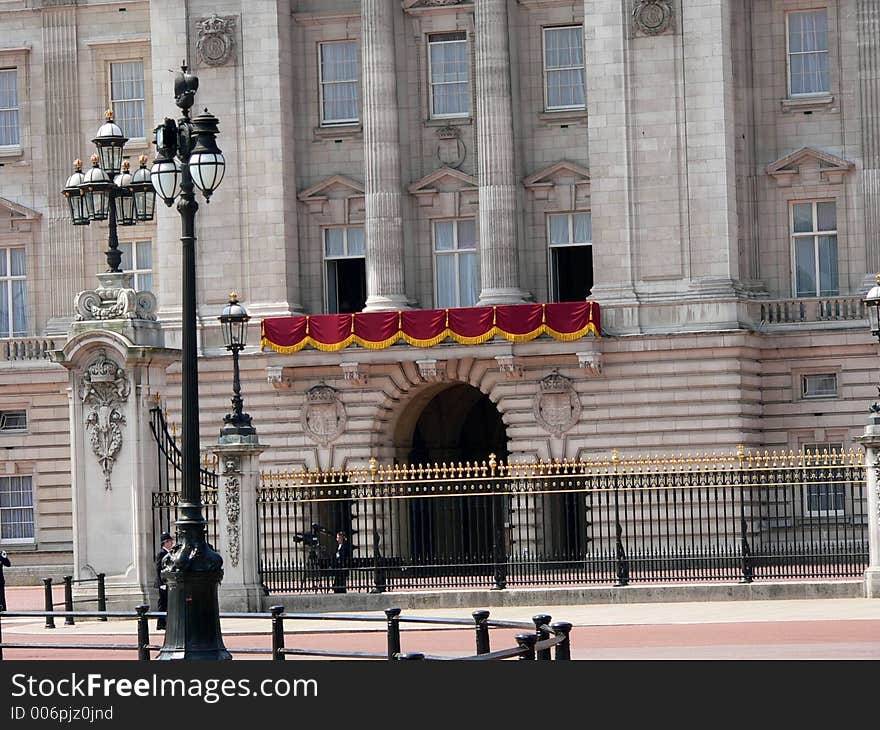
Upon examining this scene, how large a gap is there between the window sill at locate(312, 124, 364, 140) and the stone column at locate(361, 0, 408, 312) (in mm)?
972

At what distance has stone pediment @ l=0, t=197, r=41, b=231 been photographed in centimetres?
6172

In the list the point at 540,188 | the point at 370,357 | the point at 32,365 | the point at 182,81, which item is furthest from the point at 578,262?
the point at 182,81

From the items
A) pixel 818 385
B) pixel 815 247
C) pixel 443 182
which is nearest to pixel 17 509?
pixel 443 182

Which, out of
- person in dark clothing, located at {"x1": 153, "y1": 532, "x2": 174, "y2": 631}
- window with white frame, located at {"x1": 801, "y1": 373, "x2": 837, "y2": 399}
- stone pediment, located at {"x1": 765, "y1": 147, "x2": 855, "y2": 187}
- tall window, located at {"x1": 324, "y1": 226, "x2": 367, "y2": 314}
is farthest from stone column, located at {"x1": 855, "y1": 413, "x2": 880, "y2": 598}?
tall window, located at {"x1": 324, "y1": 226, "x2": 367, "y2": 314}

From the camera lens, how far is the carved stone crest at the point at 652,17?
56.0 metres

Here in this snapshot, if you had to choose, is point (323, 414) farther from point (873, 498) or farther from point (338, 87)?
point (873, 498)

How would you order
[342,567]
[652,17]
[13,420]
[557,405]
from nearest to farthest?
[342,567] < [652,17] < [557,405] < [13,420]

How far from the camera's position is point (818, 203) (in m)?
57.1

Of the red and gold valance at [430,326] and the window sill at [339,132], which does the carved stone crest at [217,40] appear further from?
the red and gold valance at [430,326]

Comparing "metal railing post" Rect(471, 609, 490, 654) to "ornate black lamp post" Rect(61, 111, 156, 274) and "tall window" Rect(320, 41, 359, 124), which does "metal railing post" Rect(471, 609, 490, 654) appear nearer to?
"ornate black lamp post" Rect(61, 111, 156, 274)

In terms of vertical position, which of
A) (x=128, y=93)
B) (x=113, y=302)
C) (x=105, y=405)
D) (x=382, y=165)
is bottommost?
(x=105, y=405)

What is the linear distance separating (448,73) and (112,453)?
24067 millimetres

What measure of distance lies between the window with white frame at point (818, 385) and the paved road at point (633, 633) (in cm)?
1839

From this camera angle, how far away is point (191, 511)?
2608 centimetres
